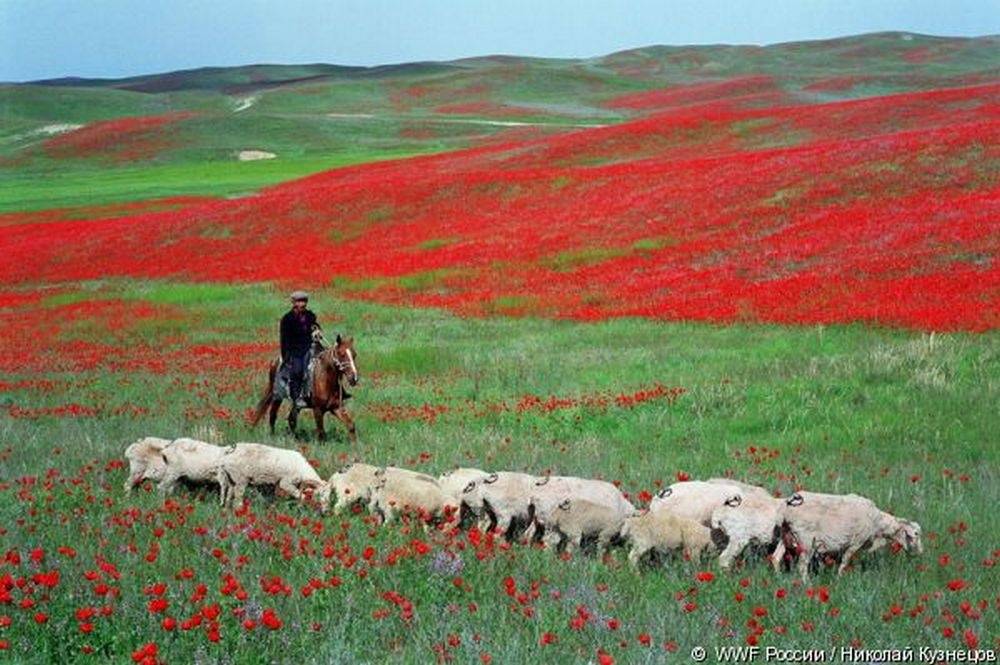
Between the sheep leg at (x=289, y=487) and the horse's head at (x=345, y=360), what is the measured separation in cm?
396

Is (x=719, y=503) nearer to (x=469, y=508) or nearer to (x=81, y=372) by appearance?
(x=469, y=508)

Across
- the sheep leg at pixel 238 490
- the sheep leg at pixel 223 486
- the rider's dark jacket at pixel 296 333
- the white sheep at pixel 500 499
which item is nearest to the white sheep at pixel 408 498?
the white sheep at pixel 500 499

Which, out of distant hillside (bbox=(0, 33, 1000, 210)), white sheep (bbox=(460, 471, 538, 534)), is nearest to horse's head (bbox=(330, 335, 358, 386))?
white sheep (bbox=(460, 471, 538, 534))

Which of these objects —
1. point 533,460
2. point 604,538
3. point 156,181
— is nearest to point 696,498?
point 604,538

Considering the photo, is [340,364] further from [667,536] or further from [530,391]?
[667,536]

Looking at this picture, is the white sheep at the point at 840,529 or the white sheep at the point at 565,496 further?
the white sheep at the point at 565,496

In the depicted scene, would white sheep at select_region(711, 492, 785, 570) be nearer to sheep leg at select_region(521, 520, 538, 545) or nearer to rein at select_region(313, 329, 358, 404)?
sheep leg at select_region(521, 520, 538, 545)

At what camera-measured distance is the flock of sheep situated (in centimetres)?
984

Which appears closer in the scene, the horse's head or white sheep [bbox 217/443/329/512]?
white sheep [bbox 217/443/329/512]

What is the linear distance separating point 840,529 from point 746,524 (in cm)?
82

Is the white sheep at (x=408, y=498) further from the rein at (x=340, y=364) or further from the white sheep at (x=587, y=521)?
the rein at (x=340, y=364)

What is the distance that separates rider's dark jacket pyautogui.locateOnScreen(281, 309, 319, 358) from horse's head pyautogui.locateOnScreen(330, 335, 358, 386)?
2.13 ft

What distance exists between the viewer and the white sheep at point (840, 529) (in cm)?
973

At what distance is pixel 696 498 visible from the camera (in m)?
10.8
